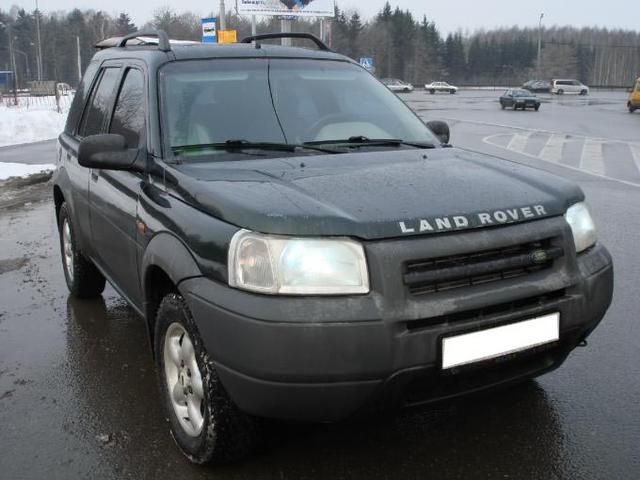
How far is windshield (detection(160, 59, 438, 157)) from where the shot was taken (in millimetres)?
3352

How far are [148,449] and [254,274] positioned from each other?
1.21 meters

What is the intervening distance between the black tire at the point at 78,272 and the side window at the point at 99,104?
0.75m

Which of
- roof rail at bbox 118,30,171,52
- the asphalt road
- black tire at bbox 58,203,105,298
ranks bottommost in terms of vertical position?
the asphalt road

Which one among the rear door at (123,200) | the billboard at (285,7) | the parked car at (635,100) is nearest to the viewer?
the rear door at (123,200)

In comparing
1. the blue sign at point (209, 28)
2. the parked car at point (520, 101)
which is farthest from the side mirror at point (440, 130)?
the parked car at point (520, 101)

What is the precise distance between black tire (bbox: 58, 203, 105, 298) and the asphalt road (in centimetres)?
18

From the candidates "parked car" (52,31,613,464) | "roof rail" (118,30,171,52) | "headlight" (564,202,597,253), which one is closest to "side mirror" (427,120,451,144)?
"parked car" (52,31,613,464)

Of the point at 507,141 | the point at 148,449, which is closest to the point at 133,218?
the point at 148,449

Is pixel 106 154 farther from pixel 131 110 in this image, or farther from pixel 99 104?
pixel 99 104

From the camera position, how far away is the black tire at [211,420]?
2557 mm

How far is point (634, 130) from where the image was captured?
22.7m

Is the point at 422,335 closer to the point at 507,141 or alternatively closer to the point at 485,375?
the point at 485,375

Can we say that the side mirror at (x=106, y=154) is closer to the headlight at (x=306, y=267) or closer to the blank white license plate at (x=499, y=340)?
the headlight at (x=306, y=267)

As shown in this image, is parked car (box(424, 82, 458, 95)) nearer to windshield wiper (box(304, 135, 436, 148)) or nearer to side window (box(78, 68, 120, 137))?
side window (box(78, 68, 120, 137))
